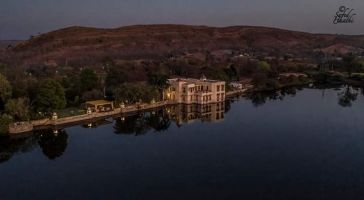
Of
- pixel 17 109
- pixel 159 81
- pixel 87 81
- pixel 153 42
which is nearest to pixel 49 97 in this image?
pixel 17 109

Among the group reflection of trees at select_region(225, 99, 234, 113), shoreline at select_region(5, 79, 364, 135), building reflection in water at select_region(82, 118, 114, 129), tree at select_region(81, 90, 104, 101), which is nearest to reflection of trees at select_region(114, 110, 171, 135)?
building reflection in water at select_region(82, 118, 114, 129)

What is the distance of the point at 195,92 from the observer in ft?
82.4

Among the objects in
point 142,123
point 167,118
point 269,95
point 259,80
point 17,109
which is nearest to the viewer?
point 17,109

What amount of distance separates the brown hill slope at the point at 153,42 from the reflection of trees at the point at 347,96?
26.5 m

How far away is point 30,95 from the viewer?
2144 centimetres

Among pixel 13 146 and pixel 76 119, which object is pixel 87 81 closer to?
pixel 76 119

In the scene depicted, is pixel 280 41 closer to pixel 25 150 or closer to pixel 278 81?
pixel 278 81

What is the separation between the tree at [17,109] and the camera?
18.5 meters

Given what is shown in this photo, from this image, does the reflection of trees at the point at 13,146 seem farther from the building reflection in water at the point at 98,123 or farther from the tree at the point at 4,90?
the tree at the point at 4,90

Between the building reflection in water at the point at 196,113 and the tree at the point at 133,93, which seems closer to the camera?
the building reflection in water at the point at 196,113

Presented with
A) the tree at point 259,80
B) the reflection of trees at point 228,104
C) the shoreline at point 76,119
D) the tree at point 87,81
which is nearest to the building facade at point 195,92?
the reflection of trees at point 228,104

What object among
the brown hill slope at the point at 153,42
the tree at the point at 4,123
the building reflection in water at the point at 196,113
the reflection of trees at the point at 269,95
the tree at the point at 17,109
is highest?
the brown hill slope at the point at 153,42

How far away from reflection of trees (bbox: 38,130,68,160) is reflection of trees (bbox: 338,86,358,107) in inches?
727

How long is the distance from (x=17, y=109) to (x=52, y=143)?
360 centimetres
